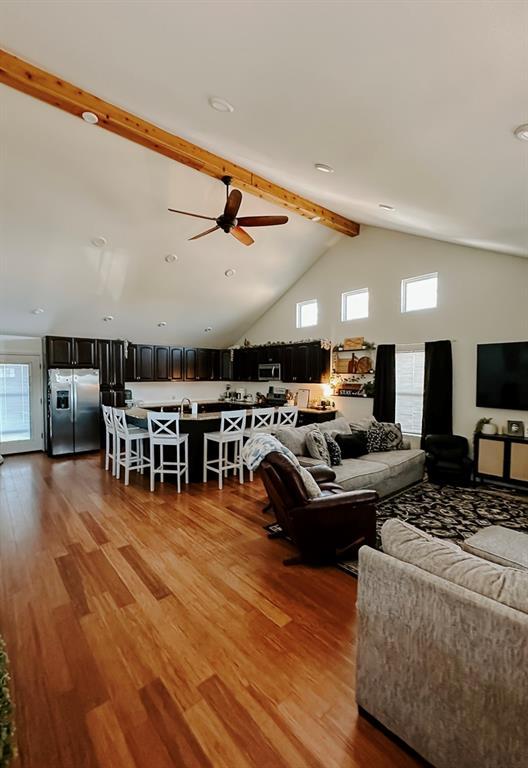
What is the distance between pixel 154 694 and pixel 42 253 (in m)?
5.65

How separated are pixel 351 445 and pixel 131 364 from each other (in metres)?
5.76

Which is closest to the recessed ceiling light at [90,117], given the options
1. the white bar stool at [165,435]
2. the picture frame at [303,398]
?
the white bar stool at [165,435]

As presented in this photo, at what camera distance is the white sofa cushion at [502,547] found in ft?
7.23

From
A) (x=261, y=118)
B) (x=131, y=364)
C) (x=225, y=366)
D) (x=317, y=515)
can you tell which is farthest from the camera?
(x=225, y=366)

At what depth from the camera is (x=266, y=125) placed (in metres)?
2.74

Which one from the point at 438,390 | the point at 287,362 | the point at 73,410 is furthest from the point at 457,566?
the point at 73,410

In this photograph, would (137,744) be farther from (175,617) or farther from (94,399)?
(94,399)

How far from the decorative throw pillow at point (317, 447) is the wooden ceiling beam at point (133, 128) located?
3634 mm

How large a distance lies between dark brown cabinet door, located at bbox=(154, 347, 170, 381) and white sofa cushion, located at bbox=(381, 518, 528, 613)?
25.7ft

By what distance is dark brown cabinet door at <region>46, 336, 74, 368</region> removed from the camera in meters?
6.94

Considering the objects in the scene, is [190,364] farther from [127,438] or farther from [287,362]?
[127,438]

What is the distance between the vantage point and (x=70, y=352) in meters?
7.18

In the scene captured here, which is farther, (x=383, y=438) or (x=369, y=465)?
(x=383, y=438)

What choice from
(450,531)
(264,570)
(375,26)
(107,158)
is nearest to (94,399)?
(107,158)
